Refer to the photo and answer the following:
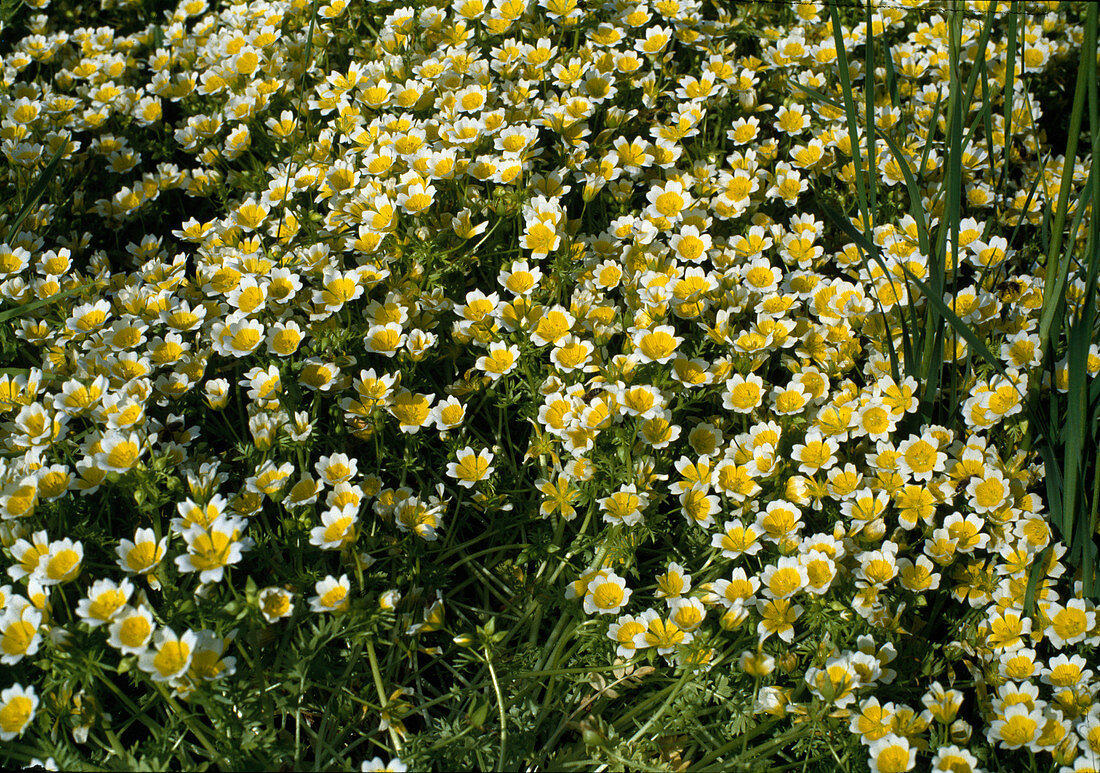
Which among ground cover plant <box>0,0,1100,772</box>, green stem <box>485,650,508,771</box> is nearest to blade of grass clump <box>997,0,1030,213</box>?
ground cover plant <box>0,0,1100,772</box>

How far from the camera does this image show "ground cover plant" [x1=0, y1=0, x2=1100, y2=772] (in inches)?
84.4

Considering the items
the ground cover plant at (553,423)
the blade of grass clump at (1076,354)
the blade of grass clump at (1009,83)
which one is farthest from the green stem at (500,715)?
the blade of grass clump at (1009,83)

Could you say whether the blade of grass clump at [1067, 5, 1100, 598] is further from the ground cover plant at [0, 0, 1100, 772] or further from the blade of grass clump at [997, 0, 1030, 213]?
the blade of grass clump at [997, 0, 1030, 213]

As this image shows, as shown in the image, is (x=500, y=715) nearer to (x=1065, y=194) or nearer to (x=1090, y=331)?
(x=1090, y=331)

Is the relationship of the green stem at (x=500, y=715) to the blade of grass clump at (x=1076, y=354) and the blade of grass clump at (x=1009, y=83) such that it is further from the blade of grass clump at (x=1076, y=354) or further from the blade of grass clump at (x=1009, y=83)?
the blade of grass clump at (x=1009, y=83)

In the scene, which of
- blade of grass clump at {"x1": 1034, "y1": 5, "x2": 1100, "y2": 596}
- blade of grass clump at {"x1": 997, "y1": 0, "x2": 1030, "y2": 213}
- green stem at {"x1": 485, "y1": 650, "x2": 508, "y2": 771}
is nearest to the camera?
green stem at {"x1": 485, "y1": 650, "x2": 508, "y2": 771}

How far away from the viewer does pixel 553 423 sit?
2.56 metres

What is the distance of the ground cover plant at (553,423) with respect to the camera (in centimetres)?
214

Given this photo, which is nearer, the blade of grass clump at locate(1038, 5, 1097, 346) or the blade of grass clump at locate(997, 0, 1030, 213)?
the blade of grass clump at locate(1038, 5, 1097, 346)

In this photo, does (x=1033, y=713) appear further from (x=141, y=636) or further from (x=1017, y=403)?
(x=141, y=636)

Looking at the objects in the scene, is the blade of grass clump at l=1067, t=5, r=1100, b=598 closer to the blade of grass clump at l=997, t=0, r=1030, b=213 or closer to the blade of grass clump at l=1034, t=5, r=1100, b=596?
the blade of grass clump at l=1034, t=5, r=1100, b=596

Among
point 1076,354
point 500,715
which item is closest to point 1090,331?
point 1076,354

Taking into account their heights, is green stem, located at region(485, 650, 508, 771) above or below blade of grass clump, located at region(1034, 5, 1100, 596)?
below

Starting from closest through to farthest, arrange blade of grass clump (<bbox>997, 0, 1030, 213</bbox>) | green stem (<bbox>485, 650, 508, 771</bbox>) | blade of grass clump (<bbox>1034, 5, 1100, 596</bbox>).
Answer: green stem (<bbox>485, 650, 508, 771</bbox>) < blade of grass clump (<bbox>1034, 5, 1100, 596</bbox>) < blade of grass clump (<bbox>997, 0, 1030, 213</bbox>)
